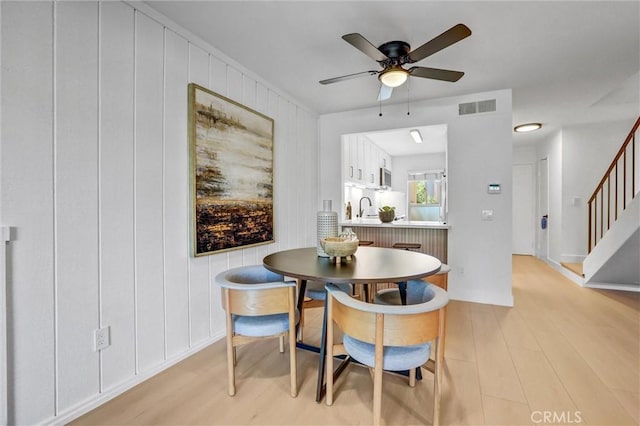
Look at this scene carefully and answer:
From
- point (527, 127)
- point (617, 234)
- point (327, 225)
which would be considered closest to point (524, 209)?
point (527, 127)

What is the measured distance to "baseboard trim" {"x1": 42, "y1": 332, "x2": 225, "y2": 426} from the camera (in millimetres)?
1578

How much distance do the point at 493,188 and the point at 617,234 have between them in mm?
1707

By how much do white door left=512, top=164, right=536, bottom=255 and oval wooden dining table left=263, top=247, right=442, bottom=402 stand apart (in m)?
6.13

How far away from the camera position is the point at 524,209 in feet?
22.6

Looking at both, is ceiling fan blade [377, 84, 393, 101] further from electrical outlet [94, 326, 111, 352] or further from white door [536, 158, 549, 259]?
white door [536, 158, 549, 259]

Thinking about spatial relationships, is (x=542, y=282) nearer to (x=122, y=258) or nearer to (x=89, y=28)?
(x=122, y=258)

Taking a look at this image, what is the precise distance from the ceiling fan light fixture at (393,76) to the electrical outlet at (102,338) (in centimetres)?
257

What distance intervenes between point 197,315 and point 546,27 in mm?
3571

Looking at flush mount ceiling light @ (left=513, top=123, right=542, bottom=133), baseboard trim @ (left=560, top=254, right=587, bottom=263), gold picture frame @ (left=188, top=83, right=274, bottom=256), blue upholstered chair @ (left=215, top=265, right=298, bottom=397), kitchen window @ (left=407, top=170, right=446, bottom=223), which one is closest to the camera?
blue upholstered chair @ (left=215, top=265, right=298, bottom=397)

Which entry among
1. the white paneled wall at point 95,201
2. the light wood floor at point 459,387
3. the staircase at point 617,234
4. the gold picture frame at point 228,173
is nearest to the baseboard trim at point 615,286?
the staircase at point 617,234

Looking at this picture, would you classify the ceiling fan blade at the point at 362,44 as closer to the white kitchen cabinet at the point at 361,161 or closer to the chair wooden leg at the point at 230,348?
the chair wooden leg at the point at 230,348

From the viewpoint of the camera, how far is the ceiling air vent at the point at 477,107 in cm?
353

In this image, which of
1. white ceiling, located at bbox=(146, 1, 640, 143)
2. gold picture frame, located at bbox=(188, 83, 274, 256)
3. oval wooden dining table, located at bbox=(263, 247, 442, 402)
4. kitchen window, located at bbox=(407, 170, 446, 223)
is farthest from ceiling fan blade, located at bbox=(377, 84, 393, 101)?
kitchen window, located at bbox=(407, 170, 446, 223)

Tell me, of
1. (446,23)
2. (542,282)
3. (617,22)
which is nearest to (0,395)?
(446,23)
